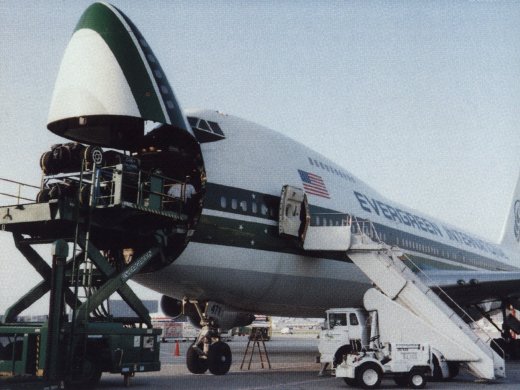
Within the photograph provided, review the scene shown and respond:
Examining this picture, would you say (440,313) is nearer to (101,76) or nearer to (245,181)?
(245,181)

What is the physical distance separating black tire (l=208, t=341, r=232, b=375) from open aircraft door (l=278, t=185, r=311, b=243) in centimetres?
323

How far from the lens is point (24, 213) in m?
12.3

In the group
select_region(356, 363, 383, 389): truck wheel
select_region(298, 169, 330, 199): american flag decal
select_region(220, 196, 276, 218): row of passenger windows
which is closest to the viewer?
select_region(356, 363, 383, 389): truck wheel

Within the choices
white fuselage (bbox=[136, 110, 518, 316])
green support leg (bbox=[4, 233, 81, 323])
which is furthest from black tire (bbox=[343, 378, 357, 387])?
green support leg (bbox=[4, 233, 81, 323])

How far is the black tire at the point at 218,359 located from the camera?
14.2m

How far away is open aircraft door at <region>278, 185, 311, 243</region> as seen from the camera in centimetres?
1542

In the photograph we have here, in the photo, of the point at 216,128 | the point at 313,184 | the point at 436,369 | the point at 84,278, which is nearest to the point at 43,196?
the point at 84,278

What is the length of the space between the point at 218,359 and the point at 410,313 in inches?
187

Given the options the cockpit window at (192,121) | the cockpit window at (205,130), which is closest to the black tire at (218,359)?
the cockpit window at (205,130)

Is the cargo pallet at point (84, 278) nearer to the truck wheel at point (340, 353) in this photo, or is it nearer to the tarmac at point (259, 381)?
the tarmac at point (259, 381)

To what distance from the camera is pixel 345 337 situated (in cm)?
1542

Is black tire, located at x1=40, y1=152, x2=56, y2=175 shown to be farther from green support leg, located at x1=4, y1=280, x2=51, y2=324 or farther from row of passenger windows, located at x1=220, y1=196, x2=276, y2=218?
row of passenger windows, located at x1=220, y1=196, x2=276, y2=218

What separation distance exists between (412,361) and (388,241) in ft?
26.2

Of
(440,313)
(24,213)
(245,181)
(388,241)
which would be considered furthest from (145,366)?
(388,241)
